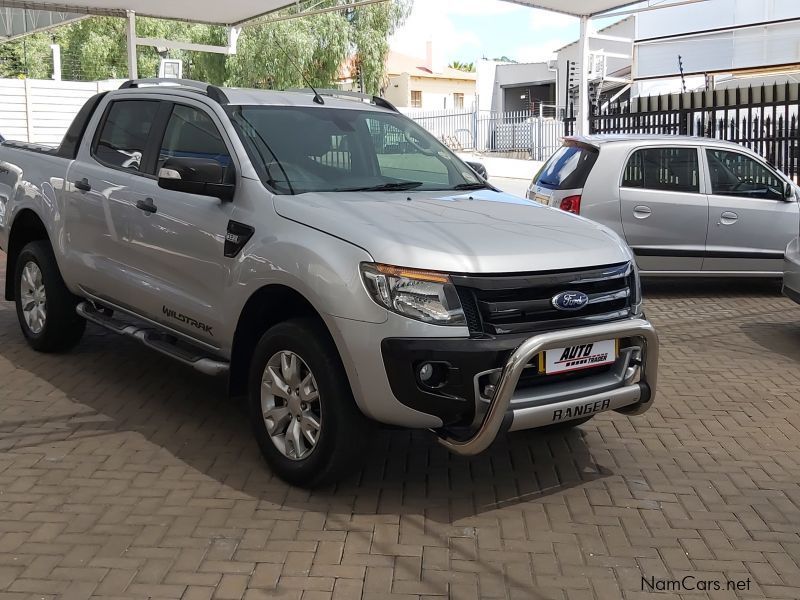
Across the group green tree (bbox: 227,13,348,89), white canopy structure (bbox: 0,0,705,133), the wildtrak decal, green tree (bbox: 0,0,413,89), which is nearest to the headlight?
the wildtrak decal

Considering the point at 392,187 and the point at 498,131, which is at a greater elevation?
the point at 498,131

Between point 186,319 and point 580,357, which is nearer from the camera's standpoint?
point 580,357

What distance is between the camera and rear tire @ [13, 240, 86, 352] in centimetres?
670

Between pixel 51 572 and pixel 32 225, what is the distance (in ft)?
12.7

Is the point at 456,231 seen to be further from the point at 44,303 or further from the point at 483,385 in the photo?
the point at 44,303

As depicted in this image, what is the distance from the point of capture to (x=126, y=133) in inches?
245

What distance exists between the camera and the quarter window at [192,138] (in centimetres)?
533

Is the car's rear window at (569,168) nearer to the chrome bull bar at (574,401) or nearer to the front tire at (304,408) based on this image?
the chrome bull bar at (574,401)

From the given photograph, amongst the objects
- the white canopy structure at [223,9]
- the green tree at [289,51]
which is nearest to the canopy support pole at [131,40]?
the white canopy structure at [223,9]

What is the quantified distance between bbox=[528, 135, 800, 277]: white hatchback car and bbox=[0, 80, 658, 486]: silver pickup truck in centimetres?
390

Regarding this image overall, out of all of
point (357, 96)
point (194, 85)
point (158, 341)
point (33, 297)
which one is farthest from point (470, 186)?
point (33, 297)

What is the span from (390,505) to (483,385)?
0.83m

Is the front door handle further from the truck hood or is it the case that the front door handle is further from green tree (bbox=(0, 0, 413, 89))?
green tree (bbox=(0, 0, 413, 89))

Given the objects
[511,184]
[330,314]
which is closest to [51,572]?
[330,314]
